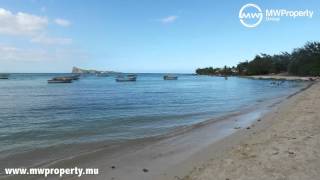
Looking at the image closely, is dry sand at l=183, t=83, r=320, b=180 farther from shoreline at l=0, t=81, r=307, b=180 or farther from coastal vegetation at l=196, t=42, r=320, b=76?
coastal vegetation at l=196, t=42, r=320, b=76

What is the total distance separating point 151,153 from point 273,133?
4856 mm

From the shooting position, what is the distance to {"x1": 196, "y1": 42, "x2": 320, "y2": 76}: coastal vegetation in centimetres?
12831

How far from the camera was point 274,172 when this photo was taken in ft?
28.4

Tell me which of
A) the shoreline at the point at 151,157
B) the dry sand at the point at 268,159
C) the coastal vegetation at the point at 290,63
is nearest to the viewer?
the dry sand at the point at 268,159

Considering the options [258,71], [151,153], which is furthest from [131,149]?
[258,71]

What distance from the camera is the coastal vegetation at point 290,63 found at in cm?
12831

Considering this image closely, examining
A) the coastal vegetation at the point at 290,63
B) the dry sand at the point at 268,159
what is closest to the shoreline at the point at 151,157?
the dry sand at the point at 268,159

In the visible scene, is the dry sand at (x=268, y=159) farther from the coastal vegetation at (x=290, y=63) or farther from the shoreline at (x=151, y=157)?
the coastal vegetation at (x=290, y=63)

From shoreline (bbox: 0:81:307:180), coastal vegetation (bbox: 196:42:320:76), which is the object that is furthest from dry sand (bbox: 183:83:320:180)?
coastal vegetation (bbox: 196:42:320:76)

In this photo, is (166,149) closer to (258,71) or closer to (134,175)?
(134,175)

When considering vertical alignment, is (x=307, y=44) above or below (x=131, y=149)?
above

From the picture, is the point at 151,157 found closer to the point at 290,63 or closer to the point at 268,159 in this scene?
the point at 268,159

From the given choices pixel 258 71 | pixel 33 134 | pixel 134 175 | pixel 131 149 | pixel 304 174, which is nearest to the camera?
pixel 304 174

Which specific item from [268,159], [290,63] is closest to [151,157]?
[268,159]
